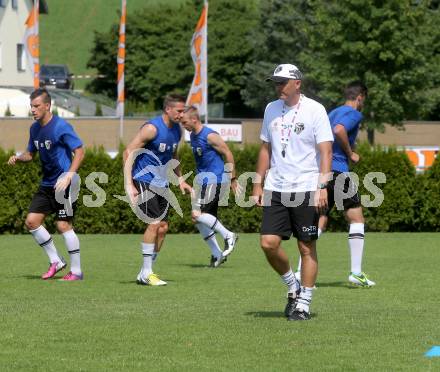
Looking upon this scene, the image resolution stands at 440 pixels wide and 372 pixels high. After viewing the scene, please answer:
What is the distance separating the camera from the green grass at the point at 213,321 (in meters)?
7.49

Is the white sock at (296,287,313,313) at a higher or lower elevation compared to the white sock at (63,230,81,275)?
higher

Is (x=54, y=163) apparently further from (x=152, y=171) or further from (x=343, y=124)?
(x=343, y=124)

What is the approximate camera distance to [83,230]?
80.2ft

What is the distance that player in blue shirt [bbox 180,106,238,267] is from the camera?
51.1 feet

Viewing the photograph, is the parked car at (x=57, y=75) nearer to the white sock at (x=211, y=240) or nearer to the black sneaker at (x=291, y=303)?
the white sock at (x=211, y=240)

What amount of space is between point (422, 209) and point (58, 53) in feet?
367

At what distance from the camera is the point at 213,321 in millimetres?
9398

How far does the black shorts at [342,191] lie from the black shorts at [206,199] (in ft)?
11.4

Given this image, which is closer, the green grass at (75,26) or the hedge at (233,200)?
the hedge at (233,200)

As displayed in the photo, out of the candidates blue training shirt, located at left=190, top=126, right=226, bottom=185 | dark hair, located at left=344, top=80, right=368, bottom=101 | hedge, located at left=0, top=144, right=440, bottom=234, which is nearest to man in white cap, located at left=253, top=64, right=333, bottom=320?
dark hair, located at left=344, top=80, right=368, bottom=101

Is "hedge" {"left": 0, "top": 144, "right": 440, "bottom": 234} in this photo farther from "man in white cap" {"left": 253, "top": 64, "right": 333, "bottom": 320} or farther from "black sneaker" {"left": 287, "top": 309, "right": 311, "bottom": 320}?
"black sneaker" {"left": 287, "top": 309, "right": 311, "bottom": 320}

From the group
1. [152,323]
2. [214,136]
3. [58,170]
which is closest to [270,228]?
[152,323]

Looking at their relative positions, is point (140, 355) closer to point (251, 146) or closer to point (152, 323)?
point (152, 323)

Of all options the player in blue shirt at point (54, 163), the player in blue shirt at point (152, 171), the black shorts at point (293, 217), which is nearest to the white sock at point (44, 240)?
the player in blue shirt at point (54, 163)
